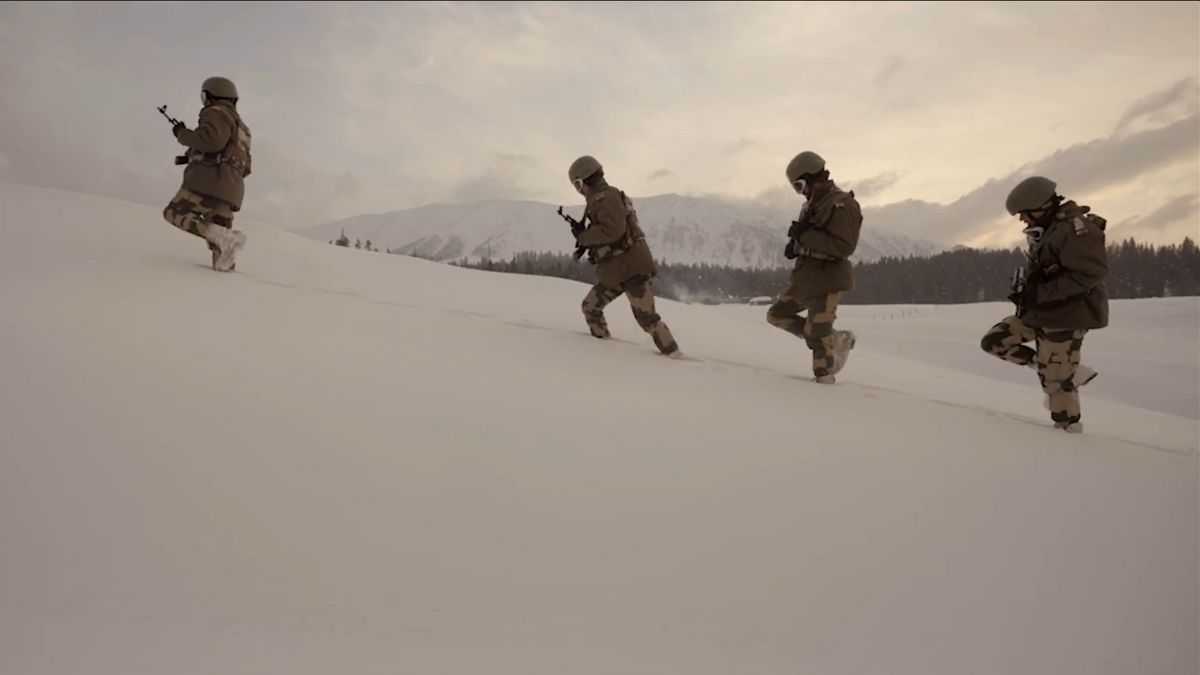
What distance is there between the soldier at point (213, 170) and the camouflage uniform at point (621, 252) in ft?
9.35

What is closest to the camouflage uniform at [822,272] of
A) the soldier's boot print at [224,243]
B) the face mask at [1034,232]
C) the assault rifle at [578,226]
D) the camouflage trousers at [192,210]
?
the face mask at [1034,232]

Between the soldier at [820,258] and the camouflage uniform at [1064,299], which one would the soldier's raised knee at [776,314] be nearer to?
the soldier at [820,258]

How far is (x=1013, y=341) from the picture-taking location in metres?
4.51

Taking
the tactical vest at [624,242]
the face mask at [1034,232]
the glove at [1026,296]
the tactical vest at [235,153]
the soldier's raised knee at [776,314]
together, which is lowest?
the soldier's raised knee at [776,314]

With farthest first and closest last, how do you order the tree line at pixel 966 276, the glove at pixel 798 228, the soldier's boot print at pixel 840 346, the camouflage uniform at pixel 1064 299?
the tree line at pixel 966 276 < the soldier's boot print at pixel 840 346 < the glove at pixel 798 228 < the camouflage uniform at pixel 1064 299

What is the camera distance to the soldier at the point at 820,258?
4.50 m

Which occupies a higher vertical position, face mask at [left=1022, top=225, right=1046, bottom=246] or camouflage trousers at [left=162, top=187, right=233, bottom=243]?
face mask at [left=1022, top=225, right=1046, bottom=246]

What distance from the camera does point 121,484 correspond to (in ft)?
5.20

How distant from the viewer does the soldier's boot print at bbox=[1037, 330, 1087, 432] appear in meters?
4.17

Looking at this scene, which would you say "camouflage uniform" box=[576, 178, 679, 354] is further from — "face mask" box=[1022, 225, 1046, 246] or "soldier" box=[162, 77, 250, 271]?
"soldier" box=[162, 77, 250, 271]

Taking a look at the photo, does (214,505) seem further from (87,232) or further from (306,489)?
(87,232)

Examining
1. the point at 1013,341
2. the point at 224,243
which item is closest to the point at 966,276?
the point at 1013,341

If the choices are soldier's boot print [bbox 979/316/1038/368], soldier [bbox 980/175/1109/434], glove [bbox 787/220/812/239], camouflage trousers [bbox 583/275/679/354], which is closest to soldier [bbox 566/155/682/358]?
camouflage trousers [bbox 583/275/679/354]

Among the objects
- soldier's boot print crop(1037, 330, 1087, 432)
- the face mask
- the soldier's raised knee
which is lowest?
soldier's boot print crop(1037, 330, 1087, 432)
